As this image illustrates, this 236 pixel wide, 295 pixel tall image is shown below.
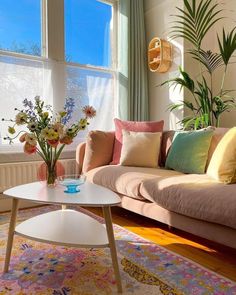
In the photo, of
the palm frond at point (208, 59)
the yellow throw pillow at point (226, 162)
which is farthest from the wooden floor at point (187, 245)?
the palm frond at point (208, 59)

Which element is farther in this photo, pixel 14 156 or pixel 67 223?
pixel 14 156

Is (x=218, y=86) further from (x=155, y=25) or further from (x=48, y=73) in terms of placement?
(x=48, y=73)

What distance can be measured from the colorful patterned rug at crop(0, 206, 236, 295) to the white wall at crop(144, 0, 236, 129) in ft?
7.08

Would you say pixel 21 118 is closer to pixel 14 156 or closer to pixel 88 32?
pixel 14 156

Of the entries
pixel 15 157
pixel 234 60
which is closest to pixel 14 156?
pixel 15 157

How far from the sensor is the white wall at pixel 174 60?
344cm

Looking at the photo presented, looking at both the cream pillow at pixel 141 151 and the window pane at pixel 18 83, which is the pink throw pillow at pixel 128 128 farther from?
the window pane at pixel 18 83

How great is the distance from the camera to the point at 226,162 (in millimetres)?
1905

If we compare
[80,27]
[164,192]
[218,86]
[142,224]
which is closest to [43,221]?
[164,192]

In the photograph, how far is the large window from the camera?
2.88 metres

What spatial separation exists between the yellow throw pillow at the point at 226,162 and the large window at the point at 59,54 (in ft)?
6.06

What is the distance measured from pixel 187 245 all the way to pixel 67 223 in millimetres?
905

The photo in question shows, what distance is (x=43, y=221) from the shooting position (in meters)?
1.71

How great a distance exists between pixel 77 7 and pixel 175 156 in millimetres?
2278
